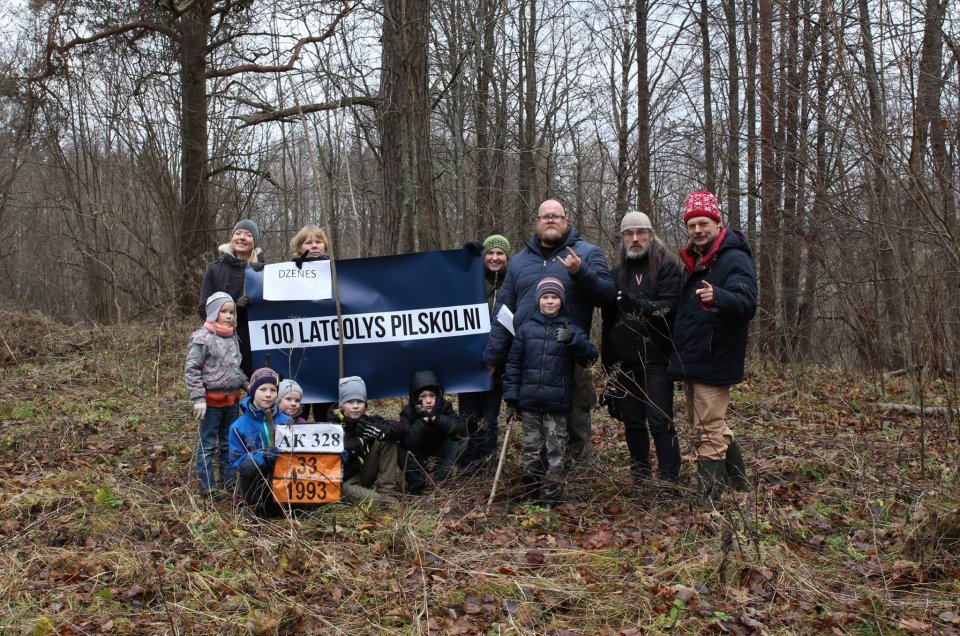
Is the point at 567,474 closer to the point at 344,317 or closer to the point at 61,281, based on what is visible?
the point at 344,317

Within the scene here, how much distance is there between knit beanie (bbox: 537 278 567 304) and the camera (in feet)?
18.6

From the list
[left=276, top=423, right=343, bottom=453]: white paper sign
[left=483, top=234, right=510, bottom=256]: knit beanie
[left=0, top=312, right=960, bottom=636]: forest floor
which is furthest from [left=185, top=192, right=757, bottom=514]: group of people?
[left=483, top=234, right=510, bottom=256]: knit beanie

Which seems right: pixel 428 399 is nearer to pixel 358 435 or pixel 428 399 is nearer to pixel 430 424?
pixel 430 424

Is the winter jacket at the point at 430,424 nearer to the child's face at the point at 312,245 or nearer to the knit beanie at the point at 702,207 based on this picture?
the child's face at the point at 312,245

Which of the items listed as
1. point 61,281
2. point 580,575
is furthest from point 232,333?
point 61,281

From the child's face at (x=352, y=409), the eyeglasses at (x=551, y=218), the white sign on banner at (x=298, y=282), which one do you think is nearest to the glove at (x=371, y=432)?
the child's face at (x=352, y=409)

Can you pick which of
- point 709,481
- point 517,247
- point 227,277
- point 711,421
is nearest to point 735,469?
point 709,481

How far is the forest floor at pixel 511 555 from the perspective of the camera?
388cm

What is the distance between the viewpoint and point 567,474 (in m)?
5.70

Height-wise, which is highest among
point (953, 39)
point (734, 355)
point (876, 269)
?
point (953, 39)

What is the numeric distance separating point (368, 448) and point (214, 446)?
1360 mm

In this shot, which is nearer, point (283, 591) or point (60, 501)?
point (283, 591)

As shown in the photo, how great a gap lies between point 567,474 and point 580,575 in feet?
4.69

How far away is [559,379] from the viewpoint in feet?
18.4
